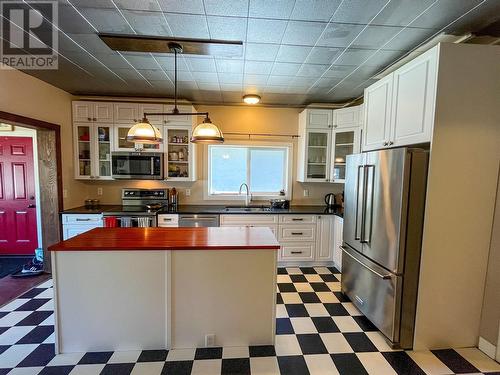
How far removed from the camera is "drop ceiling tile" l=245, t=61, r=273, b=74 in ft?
8.64

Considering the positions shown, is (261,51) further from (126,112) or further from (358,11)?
(126,112)

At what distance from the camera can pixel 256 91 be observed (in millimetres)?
3539

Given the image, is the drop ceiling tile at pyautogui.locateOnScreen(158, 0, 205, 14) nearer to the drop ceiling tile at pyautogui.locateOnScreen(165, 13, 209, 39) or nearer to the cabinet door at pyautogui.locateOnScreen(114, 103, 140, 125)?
the drop ceiling tile at pyautogui.locateOnScreen(165, 13, 209, 39)

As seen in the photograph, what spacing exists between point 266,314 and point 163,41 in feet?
8.14

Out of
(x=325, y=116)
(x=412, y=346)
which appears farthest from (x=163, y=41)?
(x=412, y=346)

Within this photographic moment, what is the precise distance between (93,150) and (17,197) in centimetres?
152

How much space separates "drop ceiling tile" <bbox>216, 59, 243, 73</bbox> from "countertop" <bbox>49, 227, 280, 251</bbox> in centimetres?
174

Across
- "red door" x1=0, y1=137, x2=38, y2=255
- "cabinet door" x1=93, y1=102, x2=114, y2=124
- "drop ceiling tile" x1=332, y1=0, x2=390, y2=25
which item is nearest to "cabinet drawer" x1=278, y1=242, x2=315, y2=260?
"drop ceiling tile" x1=332, y1=0, x2=390, y2=25

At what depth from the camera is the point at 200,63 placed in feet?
8.65

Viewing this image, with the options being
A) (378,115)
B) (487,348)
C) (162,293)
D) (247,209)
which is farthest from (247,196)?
(487,348)

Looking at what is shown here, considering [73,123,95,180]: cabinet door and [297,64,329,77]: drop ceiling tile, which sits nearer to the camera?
[297,64,329,77]: drop ceiling tile

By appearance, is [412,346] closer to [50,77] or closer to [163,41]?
[163,41]

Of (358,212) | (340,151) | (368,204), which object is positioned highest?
(340,151)

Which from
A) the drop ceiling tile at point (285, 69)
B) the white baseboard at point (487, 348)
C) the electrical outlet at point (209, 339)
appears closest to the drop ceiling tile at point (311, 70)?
the drop ceiling tile at point (285, 69)
